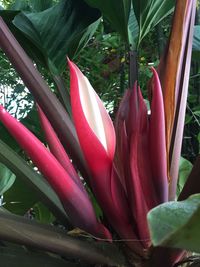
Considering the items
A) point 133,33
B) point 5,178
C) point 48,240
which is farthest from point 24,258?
point 133,33

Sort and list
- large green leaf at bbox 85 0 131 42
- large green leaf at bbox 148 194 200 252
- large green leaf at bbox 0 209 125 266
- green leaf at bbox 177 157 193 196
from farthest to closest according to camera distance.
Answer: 1. green leaf at bbox 177 157 193 196
2. large green leaf at bbox 85 0 131 42
3. large green leaf at bbox 0 209 125 266
4. large green leaf at bbox 148 194 200 252

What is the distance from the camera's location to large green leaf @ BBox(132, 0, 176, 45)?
58 cm

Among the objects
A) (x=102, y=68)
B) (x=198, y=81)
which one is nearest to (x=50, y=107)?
(x=198, y=81)

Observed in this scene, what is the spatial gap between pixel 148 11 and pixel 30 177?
31cm

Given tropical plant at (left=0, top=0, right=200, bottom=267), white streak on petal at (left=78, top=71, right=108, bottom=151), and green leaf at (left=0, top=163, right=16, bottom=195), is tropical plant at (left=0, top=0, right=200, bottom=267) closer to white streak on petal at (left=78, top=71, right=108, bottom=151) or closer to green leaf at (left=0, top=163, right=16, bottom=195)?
white streak on petal at (left=78, top=71, right=108, bottom=151)

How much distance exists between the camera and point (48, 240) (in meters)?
0.33

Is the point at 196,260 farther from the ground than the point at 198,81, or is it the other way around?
the point at 196,260

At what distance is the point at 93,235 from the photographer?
0.38 meters

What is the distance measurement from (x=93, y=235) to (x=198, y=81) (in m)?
0.88

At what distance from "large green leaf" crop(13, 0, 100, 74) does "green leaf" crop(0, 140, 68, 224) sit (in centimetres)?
22

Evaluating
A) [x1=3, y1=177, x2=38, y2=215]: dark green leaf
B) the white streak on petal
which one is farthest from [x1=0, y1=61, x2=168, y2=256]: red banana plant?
[x1=3, y1=177, x2=38, y2=215]: dark green leaf

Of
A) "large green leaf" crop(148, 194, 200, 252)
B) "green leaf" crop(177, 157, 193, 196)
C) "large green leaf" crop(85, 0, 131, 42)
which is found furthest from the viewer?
"green leaf" crop(177, 157, 193, 196)

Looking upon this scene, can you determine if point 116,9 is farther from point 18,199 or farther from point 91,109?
point 18,199

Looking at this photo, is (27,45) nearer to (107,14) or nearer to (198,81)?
(107,14)
